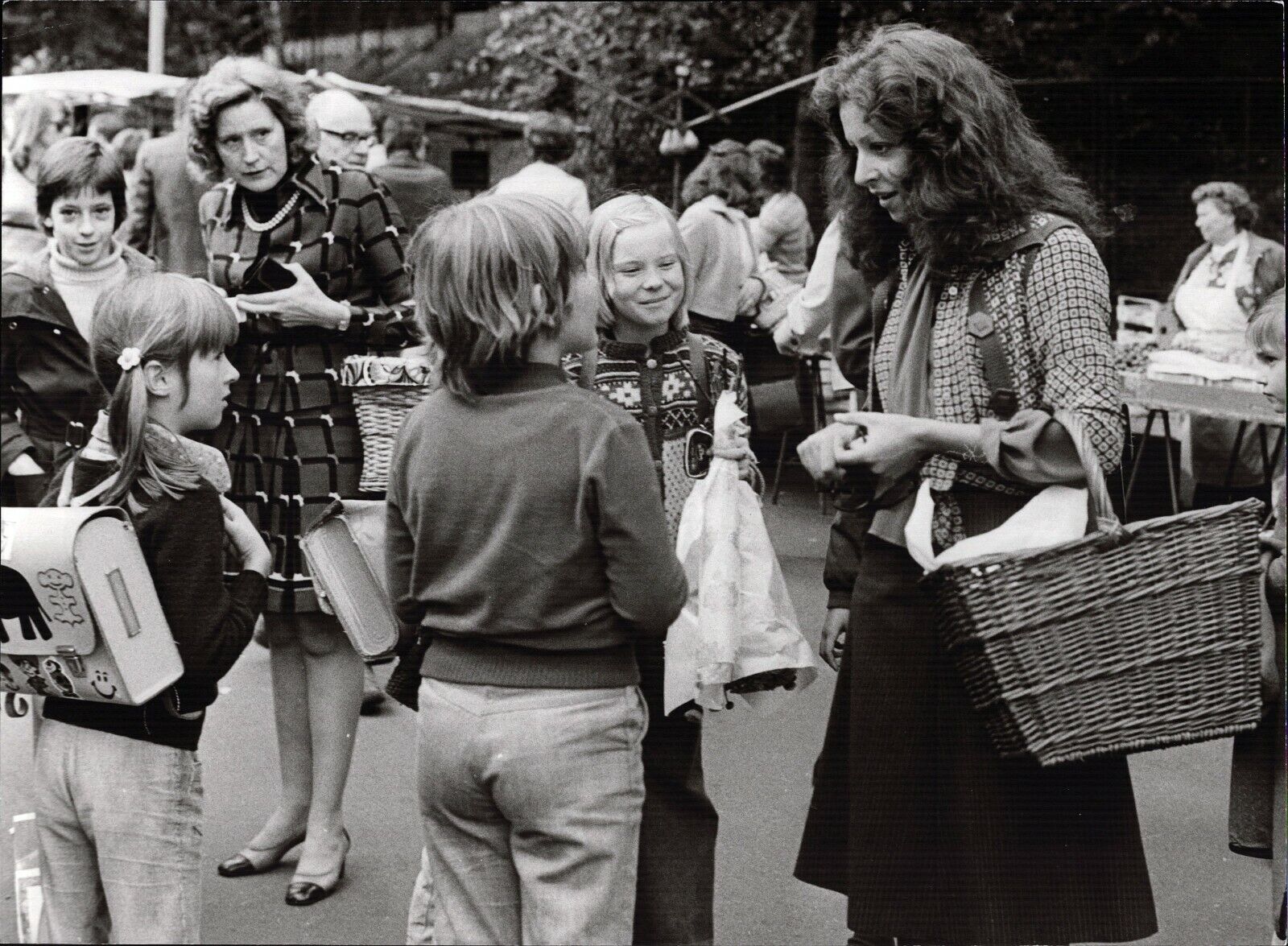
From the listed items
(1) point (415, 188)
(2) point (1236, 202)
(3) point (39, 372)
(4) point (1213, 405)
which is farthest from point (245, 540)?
(2) point (1236, 202)

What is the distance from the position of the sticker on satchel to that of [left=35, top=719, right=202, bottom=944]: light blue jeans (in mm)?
1078

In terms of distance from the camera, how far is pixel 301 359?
3.80m

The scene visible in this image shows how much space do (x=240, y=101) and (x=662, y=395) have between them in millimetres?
1288

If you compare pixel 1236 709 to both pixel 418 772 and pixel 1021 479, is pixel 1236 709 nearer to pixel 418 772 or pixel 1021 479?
pixel 1021 479

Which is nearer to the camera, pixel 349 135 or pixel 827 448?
pixel 827 448

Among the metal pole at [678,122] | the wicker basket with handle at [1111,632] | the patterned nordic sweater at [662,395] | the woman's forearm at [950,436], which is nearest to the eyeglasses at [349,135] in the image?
the patterned nordic sweater at [662,395]

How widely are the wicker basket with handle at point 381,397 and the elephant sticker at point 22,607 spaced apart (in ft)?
3.85

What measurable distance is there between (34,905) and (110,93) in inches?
398

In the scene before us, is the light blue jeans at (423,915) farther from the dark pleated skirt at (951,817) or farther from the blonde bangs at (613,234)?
the blonde bangs at (613,234)

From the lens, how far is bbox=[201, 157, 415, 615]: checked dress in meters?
3.79

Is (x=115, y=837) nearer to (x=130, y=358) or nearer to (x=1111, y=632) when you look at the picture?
(x=130, y=358)

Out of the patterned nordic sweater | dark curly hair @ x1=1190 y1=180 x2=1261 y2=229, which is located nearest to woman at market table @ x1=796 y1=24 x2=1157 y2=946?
the patterned nordic sweater

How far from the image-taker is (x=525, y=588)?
2.46 metres

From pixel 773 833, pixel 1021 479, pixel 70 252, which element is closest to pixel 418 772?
pixel 1021 479
